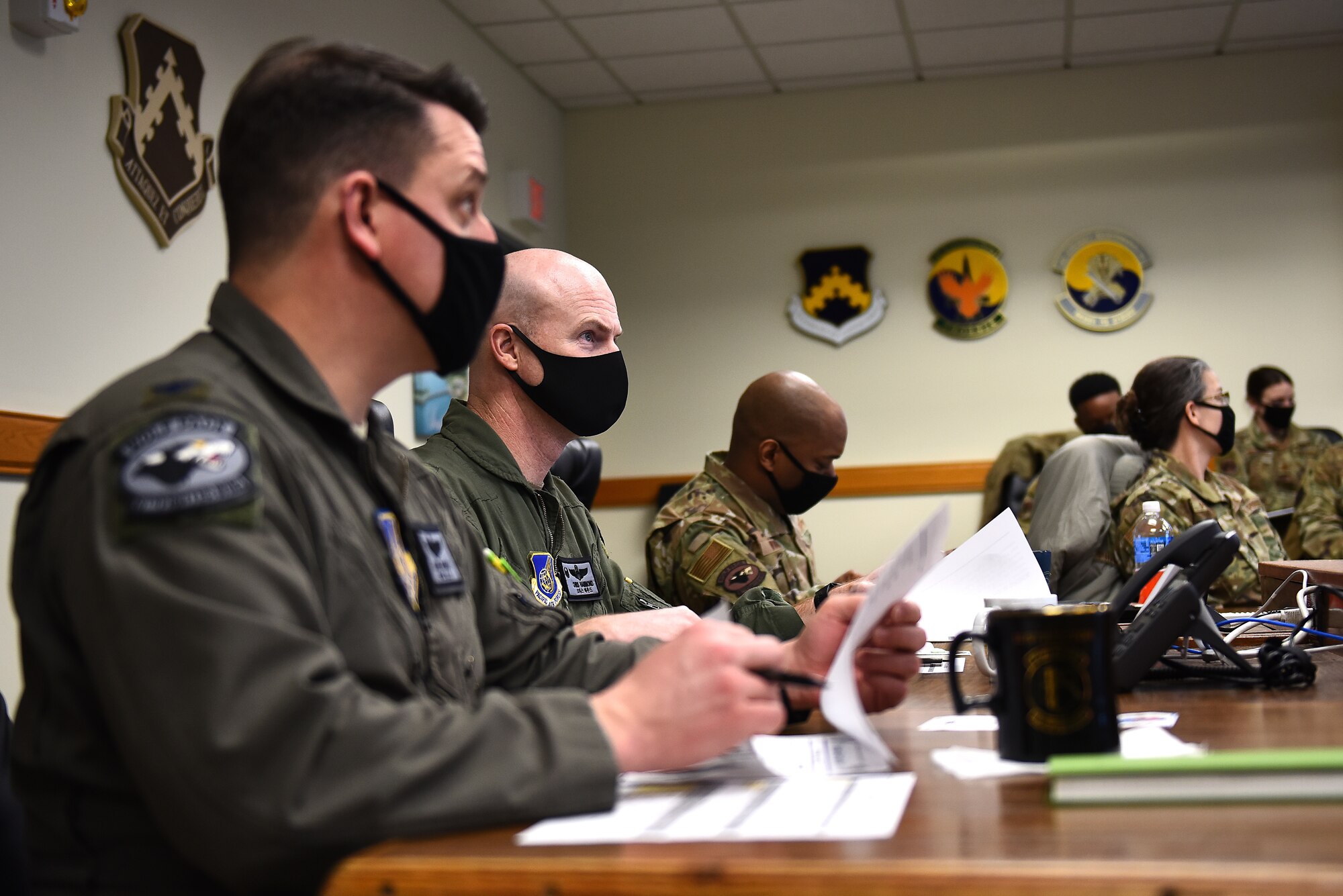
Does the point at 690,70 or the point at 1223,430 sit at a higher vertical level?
the point at 690,70

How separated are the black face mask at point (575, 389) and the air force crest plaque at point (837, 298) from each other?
416cm

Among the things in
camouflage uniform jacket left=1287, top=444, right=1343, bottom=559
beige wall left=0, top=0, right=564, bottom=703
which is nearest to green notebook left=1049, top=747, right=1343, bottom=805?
beige wall left=0, top=0, right=564, bottom=703

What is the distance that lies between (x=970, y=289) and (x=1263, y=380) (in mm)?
1456

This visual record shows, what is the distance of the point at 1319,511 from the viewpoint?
496 cm

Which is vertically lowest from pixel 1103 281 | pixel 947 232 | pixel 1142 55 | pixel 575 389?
pixel 575 389

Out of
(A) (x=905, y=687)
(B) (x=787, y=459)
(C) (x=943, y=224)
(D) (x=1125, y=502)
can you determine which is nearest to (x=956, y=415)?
(C) (x=943, y=224)

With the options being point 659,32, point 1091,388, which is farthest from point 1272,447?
point 659,32

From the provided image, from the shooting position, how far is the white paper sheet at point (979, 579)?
1.64 metres

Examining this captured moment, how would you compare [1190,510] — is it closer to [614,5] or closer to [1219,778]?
[1219,778]

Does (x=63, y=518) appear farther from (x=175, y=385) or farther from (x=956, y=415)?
(x=956, y=415)

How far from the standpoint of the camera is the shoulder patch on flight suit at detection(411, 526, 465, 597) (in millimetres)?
1003

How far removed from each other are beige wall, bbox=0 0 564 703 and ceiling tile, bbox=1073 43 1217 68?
4.03 meters

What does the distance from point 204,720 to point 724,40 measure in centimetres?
527

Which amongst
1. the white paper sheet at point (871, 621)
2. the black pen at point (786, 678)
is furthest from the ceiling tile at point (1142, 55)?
the black pen at point (786, 678)
